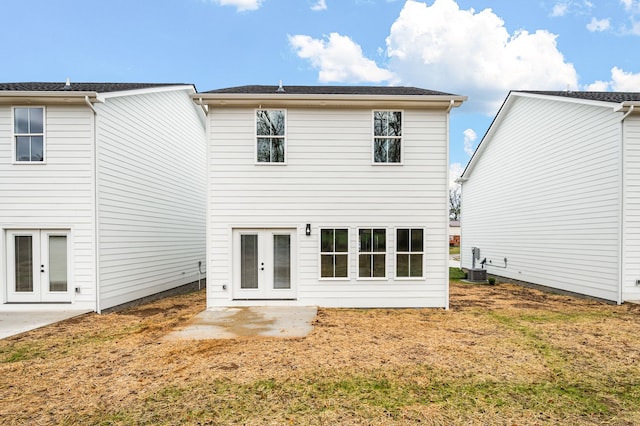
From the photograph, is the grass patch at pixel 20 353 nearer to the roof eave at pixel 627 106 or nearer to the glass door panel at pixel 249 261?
the glass door panel at pixel 249 261

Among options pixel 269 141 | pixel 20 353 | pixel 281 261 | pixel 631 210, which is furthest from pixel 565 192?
pixel 20 353

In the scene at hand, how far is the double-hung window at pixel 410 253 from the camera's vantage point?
873 centimetres

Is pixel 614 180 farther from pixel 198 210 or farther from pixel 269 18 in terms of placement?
pixel 269 18

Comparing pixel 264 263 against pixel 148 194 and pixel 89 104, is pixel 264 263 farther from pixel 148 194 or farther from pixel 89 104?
pixel 89 104

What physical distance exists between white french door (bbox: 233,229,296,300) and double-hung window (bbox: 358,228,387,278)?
187cm

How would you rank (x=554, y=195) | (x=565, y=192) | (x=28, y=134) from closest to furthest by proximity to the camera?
(x=28, y=134) → (x=565, y=192) → (x=554, y=195)

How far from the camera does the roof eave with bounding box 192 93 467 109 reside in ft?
27.5

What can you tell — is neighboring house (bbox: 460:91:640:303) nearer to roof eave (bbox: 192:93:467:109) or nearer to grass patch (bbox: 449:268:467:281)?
grass patch (bbox: 449:268:467:281)

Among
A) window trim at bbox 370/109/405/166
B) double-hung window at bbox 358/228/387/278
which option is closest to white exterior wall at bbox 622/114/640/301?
window trim at bbox 370/109/405/166

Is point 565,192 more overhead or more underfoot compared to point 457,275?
more overhead

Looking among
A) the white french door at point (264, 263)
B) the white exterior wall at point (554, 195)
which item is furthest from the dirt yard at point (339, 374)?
the white exterior wall at point (554, 195)

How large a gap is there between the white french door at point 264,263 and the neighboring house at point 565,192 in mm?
9326

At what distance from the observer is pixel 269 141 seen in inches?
346

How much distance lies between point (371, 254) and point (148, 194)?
7595 millimetres
